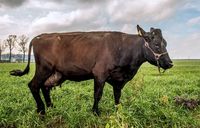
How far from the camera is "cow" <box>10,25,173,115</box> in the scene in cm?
955

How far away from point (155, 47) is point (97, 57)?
1563 mm

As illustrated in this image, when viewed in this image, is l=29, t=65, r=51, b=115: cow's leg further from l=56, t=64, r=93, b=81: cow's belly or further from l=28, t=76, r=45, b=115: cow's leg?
l=56, t=64, r=93, b=81: cow's belly

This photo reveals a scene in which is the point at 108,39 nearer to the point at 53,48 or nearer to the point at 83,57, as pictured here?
the point at 83,57

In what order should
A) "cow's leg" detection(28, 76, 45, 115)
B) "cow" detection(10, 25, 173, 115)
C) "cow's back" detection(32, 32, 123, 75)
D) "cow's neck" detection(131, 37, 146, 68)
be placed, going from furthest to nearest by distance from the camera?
"cow's leg" detection(28, 76, 45, 115), "cow's neck" detection(131, 37, 146, 68), "cow's back" detection(32, 32, 123, 75), "cow" detection(10, 25, 173, 115)

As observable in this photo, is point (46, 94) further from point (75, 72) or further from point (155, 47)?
point (155, 47)

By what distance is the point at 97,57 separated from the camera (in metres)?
9.62

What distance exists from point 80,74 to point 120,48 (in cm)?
128

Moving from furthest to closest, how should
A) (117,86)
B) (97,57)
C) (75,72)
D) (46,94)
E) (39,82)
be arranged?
(46,94)
(39,82)
(117,86)
(75,72)
(97,57)

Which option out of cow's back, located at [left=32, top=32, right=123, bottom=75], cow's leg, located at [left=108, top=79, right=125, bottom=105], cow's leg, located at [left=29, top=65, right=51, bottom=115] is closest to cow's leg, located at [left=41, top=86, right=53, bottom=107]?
cow's leg, located at [left=29, top=65, right=51, bottom=115]

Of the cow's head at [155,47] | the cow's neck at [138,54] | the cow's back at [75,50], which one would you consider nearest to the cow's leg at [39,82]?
the cow's back at [75,50]

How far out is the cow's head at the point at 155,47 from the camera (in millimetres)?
9594

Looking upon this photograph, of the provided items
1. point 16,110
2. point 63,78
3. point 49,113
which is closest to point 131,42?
point 63,78

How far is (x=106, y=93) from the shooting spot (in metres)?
13.9

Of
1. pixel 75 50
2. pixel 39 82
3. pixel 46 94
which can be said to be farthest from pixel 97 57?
pixel 46 94
